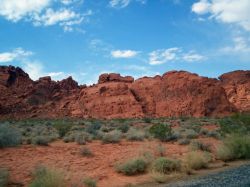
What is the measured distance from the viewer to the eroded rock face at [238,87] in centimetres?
9754

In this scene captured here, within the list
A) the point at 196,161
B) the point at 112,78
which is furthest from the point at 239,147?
the point at 112,78

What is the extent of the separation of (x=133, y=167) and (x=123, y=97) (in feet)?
247

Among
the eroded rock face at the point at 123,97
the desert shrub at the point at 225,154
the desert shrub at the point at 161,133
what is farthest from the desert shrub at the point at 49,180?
the eroded rock face at the point at 123,97

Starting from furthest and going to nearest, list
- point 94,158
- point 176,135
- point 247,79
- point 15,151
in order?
point 247,79 < point 176,135 < point 15,151 < point 94,158

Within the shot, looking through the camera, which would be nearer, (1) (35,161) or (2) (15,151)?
(1) (35,161)

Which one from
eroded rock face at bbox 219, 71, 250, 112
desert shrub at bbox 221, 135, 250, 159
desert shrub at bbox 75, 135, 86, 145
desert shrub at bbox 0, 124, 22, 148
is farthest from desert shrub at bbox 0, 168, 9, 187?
eroded rock face at bbox 219, 71, 250, 112

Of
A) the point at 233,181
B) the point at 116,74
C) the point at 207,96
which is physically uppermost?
the point at 116,74

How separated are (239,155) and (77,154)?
7.34 meters

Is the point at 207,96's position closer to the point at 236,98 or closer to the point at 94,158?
the point at 236,98

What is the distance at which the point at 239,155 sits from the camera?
57.2ft

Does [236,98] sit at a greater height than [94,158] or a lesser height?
greater

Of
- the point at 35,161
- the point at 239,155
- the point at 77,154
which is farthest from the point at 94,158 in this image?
the point at 239,155

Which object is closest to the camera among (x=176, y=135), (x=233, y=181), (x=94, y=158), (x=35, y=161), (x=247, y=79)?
(x=233, y=181)

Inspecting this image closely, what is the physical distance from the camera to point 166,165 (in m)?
14.3
